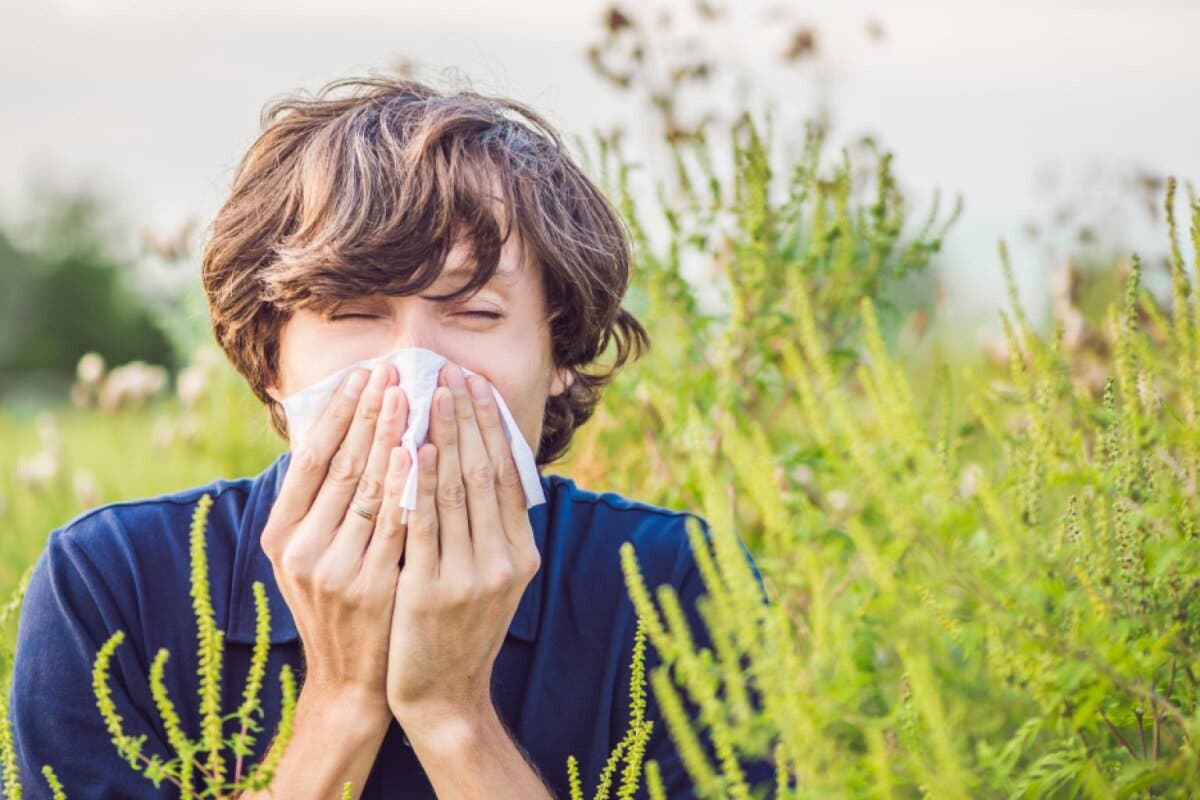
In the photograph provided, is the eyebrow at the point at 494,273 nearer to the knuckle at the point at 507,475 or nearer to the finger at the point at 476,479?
the finger at the point at 476,479

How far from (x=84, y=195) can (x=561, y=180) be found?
43.2 meters

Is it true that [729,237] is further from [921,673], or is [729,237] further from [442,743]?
[921,673]

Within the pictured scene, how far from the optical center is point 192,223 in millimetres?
4188

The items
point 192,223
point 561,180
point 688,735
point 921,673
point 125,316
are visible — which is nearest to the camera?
point 921,673

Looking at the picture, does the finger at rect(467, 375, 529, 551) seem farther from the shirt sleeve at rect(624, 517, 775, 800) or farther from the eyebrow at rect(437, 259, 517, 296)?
the shirt sleeve at rect(624, 517, 775, 800)

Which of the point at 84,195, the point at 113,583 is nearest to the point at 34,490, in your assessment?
the point at 113,583

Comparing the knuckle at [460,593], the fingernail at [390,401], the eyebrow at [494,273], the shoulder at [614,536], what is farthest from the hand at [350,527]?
the shoulder at [614,536]

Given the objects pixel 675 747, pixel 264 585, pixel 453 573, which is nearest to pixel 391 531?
pixel 453 573

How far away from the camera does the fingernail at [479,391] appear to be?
204 centimetres

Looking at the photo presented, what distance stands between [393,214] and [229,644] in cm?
79

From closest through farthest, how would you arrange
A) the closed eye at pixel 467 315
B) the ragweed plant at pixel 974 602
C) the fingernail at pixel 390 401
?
the ragweed plant at pixel 974 602
the fingernail at pixel 390 401
the closed eye at pixel 467 315

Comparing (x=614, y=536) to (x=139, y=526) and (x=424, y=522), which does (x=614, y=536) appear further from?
(x=139, y=526)

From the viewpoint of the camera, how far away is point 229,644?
214 cm

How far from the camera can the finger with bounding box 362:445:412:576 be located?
195cm
